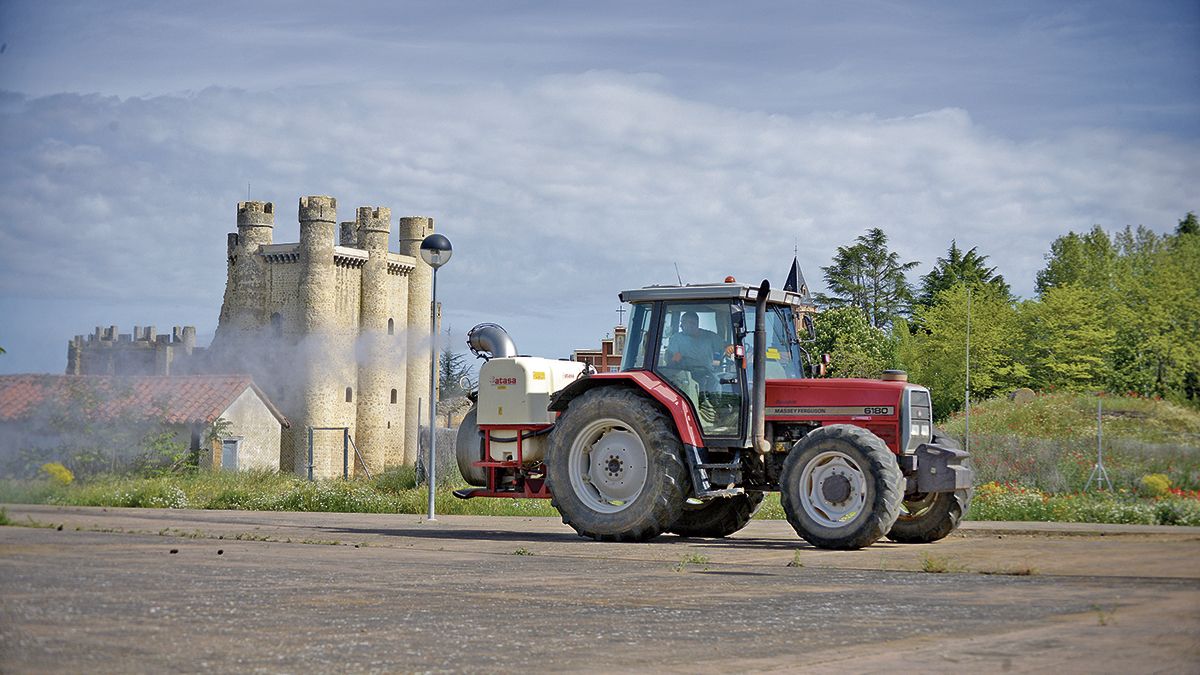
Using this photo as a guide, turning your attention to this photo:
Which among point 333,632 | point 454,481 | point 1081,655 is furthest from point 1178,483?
point 454,481

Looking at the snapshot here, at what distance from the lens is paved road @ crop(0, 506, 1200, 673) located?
553cm

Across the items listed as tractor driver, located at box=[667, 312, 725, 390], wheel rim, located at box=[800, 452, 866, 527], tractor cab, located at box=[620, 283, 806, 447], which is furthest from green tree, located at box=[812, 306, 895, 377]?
wheel rim, located at box=[800, 452, 866, 527]

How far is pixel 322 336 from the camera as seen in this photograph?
79.1 m

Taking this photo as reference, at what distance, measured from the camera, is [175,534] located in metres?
12.6

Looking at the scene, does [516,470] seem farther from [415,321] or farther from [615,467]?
[415,321]

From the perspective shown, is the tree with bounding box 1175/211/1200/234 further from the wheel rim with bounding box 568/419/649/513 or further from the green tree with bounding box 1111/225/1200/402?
the wheel rim with bounding box 568/419/649/513

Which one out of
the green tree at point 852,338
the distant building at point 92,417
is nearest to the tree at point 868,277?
the green tree at point 852,338

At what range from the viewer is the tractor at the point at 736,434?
12414 millimetres

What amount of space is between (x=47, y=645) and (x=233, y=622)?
1.24 meters

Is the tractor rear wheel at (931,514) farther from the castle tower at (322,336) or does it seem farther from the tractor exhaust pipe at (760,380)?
the castle tower at (322,336)

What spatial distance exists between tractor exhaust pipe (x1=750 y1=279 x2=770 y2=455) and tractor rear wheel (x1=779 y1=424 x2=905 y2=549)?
0.58 m

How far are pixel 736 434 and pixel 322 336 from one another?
6822 cm

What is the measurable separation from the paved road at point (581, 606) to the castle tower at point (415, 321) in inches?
2653

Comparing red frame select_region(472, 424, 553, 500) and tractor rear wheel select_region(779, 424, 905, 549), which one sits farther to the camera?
red frame select_region(472, 424, 553, 500)
